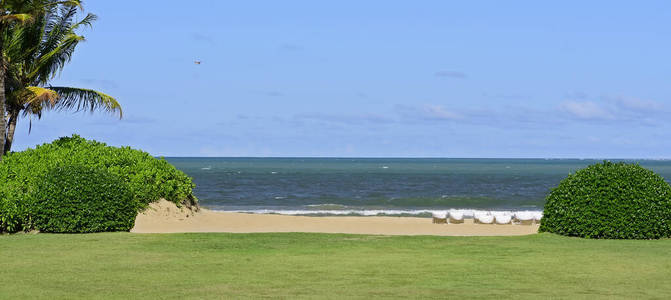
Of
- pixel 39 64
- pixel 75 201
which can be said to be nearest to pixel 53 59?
pixel 39 64

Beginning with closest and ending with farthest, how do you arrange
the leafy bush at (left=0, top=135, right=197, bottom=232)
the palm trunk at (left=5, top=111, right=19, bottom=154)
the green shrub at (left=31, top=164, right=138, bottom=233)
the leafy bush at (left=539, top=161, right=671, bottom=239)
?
the leafy bush at (left=539, top=161, right=671, bottom=239), the green shrub at (left=31, top=164, right=138, bottom=233), the leafy bush at (left=0, top=135, right=197, bottom=232), the palm trunk at (left=5, top=111, right=19, bottom=154)

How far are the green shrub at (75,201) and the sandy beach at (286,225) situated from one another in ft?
8.19

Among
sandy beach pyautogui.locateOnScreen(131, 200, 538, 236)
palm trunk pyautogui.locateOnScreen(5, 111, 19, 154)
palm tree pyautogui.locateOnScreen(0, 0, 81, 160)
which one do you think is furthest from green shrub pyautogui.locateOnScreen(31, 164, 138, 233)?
palm trunk pyautogui.locateOnScreen(5, 111, 19, 154)

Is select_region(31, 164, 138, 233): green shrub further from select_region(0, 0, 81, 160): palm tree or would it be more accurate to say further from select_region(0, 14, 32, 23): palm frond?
select_region(0, 0, 81, 160): palm tree

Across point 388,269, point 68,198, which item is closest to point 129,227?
point 68,198

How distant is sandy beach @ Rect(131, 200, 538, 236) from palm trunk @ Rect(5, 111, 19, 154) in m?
7.84

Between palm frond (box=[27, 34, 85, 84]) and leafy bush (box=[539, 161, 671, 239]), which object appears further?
palm frond (box=[27, 34, 85, 84])

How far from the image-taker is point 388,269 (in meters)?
14.6

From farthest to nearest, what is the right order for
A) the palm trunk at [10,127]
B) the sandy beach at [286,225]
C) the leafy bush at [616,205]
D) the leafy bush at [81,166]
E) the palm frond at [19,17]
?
the palm trunk at [10,127]
the sandy beach at [286,225]
the palm frond at [19,17]
the leafy bush at [81,166]
the leafy bush at [616,205]

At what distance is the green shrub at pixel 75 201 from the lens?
21.1m

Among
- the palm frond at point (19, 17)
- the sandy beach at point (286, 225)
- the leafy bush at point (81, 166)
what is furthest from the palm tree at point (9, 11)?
the sandy beach at point (286, 225)

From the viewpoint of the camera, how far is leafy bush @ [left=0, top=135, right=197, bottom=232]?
71.3ft

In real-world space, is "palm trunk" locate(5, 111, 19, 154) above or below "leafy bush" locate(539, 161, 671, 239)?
above

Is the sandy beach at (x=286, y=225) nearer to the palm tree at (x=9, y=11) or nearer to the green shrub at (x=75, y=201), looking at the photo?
the green shrub at (x=75, y=201)
